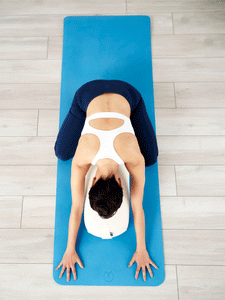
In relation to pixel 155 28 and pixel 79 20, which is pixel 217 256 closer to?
pixel 155 28

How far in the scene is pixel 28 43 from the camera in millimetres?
1915

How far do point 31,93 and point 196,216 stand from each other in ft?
4.82

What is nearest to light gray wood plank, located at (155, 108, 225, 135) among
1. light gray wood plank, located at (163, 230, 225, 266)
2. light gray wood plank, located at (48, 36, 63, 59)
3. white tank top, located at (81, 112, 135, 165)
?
white tank top, located at (81, 112, 135, 165)

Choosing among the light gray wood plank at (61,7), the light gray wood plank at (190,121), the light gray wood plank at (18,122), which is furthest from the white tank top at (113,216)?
the light gray wood plank at (61,7)

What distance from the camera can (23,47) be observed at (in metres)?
1.91

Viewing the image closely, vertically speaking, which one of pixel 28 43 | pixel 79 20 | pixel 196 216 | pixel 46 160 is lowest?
pixel 196 216

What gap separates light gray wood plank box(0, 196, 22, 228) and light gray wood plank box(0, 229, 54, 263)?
0.04 metres

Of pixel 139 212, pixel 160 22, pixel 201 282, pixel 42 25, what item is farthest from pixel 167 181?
pixel 42 25

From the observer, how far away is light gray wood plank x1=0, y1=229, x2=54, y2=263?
1.49 meters

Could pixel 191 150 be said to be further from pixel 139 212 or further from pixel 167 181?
pixel 139 212

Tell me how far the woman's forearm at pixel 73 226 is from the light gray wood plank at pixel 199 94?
1059 millimetres

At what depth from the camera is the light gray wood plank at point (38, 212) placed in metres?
1.55

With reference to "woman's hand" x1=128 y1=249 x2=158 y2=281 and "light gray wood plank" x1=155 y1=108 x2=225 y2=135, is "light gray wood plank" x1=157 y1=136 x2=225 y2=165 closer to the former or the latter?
"light gray wood plank" x1=155 y1=108 x2=225 y2=135

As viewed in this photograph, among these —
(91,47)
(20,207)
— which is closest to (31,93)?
(91,47)
